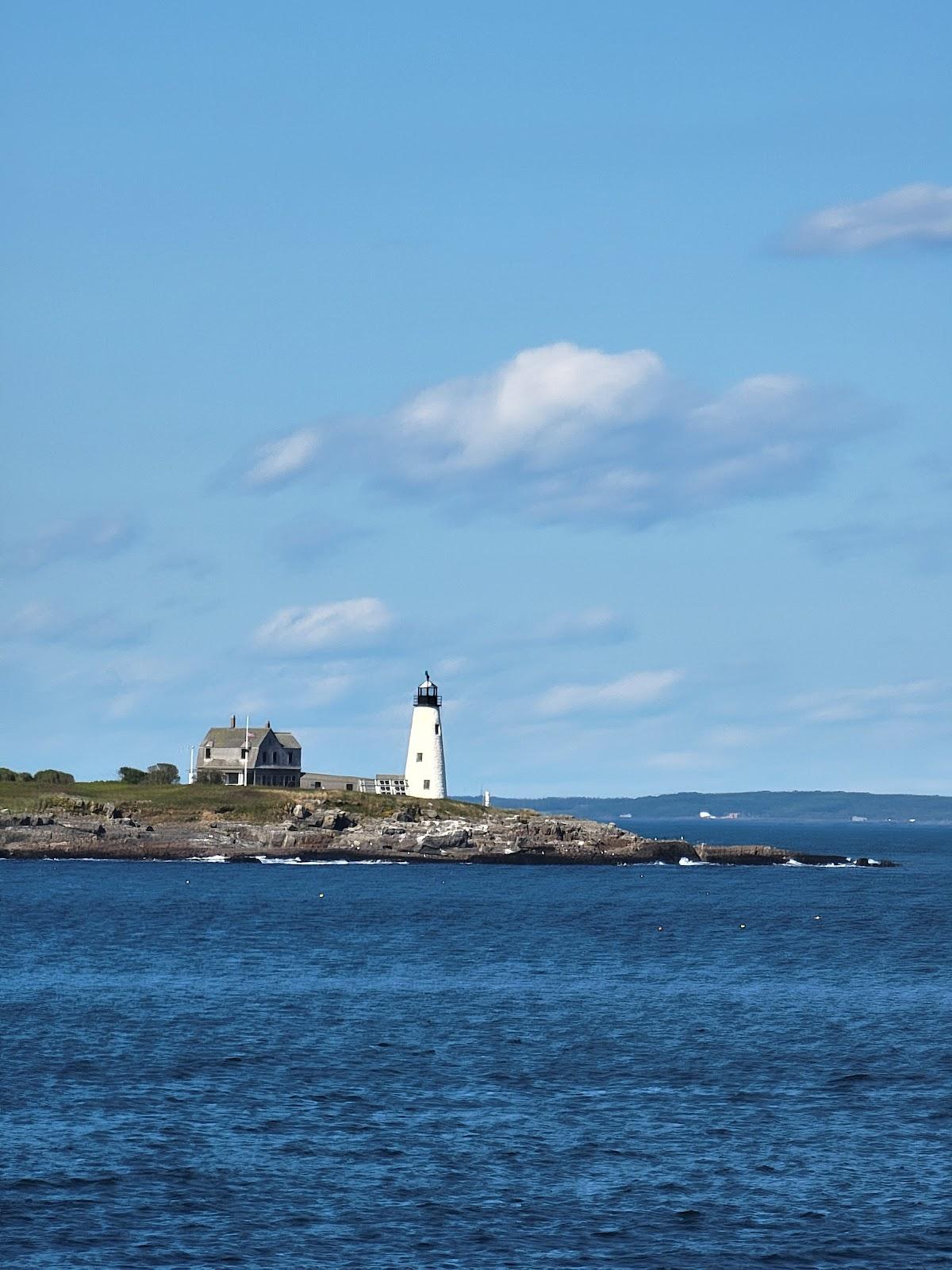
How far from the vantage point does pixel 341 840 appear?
150 metres

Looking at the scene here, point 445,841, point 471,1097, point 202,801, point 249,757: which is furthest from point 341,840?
point 471,1097

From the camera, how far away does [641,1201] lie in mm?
36938

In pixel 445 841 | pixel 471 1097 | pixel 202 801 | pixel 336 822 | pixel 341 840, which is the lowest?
pixel 471 1097

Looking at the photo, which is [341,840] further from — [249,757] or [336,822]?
[249,757]

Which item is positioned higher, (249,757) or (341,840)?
(249,757)

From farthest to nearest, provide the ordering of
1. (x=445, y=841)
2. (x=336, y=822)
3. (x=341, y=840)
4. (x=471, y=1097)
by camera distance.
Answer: (x=336, y=822) < (x=445, y=841) < (x=341, y=840) < (x=471, y=1097)

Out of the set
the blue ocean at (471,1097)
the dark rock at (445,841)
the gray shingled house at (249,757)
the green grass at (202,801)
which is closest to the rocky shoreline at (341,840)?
the dark rock at (445,841)

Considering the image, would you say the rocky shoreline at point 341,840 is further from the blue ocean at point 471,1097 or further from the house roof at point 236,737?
the blue ocean at point 471,1097

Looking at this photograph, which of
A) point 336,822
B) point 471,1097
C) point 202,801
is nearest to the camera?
point 471,1097

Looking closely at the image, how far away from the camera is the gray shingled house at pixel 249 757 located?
181 metres

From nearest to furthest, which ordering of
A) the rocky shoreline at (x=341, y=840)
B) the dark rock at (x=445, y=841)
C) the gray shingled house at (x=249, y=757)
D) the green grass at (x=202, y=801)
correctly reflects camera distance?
the rocky shoreline at (x=341, y=840) → the dark rock at (x=445, y=841) → the green grass at (x=202, y=801) → the gray shingled house at (x=249, y=757)

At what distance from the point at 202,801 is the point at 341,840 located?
1640 cm

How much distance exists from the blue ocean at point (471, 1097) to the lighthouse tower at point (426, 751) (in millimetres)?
78578

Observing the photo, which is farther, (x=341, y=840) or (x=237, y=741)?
(x=237, y=741)
